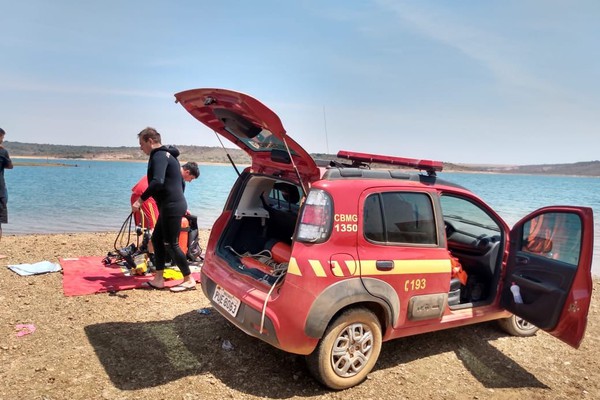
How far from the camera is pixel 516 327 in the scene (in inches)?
193

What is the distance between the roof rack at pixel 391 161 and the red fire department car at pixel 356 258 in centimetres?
1

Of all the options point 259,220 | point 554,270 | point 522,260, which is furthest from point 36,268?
point 554,270

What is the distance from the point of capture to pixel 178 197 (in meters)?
5.21

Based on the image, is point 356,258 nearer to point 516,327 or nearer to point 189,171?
point 516,327

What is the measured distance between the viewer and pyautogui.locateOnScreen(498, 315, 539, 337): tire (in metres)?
4.86

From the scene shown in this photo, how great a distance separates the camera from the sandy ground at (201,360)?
11.0ft

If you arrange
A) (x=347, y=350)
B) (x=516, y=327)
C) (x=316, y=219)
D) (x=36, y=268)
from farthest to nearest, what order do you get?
(x=36, y=268), (x=516, y=327), (x=347, y=350), (x=316, y=219)

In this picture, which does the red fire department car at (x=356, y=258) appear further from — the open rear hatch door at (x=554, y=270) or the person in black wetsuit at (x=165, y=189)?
the person in black wetsuit at (x=165, y=189)

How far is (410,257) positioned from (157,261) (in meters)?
3.44

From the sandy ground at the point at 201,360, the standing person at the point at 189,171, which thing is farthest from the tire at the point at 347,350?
the standing person at the point at 189,171

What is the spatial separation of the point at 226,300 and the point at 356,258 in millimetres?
1238

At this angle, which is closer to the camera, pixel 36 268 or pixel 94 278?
pixel 94 278

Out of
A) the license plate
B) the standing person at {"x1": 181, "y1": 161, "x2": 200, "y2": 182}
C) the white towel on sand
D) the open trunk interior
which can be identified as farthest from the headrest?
the white towel on sand

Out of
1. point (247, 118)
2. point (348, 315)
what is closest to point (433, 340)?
point (348, 315)
